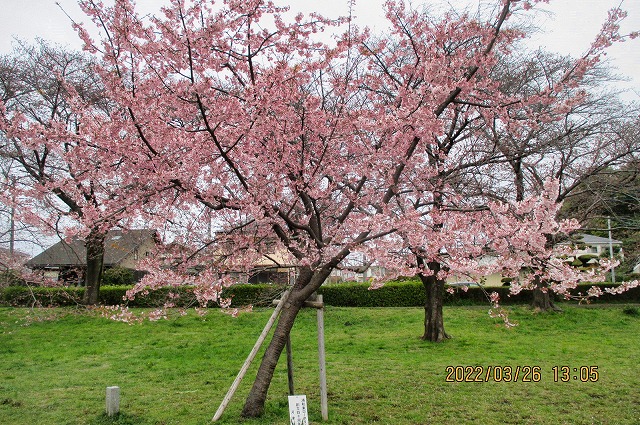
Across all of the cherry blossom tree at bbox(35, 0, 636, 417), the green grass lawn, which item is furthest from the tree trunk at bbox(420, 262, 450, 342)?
the cherry blossom tree at bbox(35, 0, 636, 417)

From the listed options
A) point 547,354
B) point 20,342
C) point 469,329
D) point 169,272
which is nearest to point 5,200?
point 169,272

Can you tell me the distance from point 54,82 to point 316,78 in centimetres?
982

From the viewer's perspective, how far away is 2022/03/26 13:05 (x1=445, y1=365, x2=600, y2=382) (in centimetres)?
718

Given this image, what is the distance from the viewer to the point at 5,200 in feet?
16.0

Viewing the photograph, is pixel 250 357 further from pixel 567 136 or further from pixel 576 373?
pixel 567 136

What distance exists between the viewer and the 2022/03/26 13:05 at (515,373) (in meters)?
7.18

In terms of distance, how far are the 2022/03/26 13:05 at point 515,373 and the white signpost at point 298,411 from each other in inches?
125

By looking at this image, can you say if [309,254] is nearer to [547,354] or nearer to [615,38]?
[615,38]

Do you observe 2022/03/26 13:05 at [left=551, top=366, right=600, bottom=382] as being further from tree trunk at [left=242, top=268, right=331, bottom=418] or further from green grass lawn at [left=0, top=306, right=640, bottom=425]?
tree trunk at [left=242, top=268, right=331, bottom=418]

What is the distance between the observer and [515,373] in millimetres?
7566

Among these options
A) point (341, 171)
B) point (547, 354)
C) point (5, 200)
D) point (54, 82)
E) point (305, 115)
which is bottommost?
point (547, 354)

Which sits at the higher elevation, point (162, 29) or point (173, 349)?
point (162, 29)

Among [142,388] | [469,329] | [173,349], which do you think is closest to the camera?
[142,388]

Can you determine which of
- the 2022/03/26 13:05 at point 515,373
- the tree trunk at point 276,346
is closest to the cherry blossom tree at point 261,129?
the tree trunk at point 276,346
